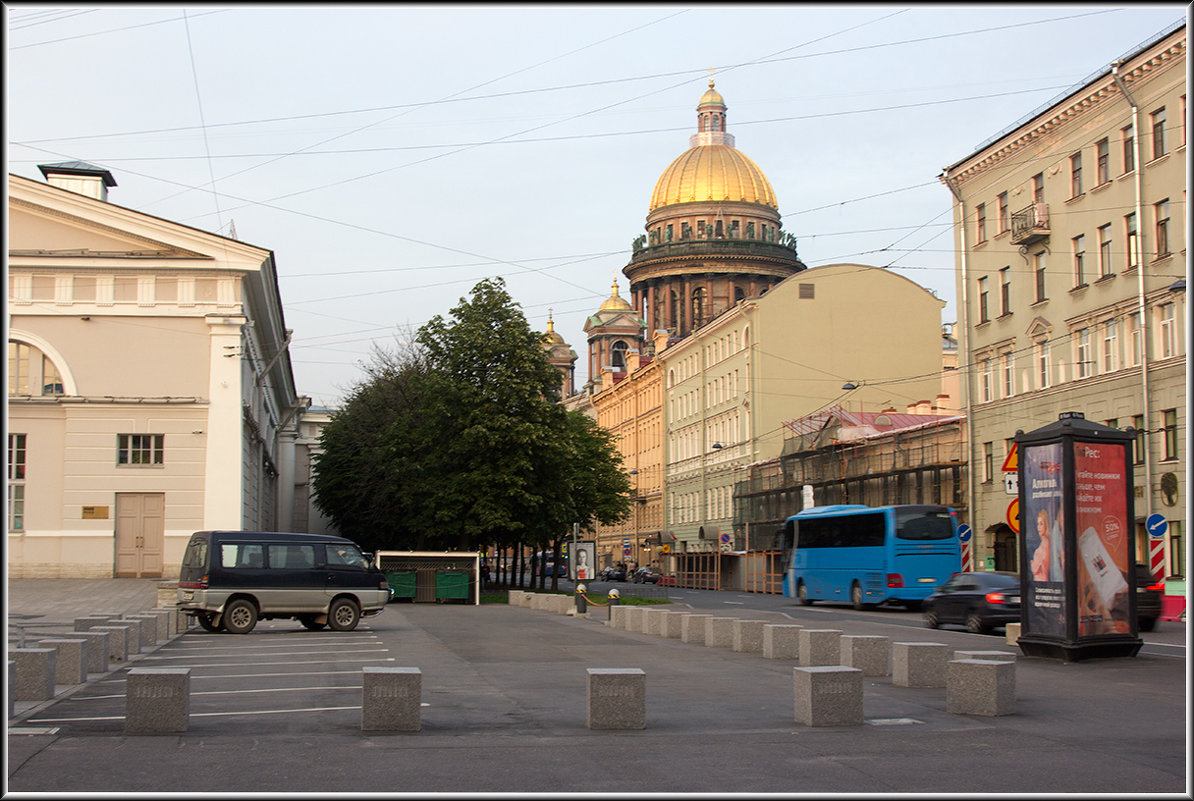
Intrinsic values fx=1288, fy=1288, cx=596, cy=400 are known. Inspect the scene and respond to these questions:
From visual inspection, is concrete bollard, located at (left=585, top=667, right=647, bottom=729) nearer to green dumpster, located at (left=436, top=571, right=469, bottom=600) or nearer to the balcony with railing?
green dumpster, located at (left=436, top=571, right=469, bottom=600)

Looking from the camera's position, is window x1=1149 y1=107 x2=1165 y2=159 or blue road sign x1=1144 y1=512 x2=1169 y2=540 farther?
window x1=1149 y1=107 x2=1165 y2=159

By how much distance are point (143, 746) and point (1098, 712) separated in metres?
9.14

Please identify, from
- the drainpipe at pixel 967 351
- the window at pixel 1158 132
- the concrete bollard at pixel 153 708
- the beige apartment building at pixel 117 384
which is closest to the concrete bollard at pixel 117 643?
the concrete bollard at pixel 153 708

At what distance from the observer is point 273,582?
26.0 m

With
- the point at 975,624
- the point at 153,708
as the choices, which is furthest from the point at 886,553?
the point at 153,708

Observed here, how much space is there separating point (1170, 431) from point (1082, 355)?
6.06 m

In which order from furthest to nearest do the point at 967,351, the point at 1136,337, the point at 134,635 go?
the point at 967,351 < the point at 1136,337 < the point at 134,635

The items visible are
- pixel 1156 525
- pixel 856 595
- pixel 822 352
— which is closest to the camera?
pixel 1156 525

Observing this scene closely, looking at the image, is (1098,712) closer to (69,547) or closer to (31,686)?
(31,686)

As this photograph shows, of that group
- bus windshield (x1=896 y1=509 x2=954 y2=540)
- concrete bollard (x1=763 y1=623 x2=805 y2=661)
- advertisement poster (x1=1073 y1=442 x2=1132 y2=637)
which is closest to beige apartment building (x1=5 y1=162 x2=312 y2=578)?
bus windshield (x1=896 y1=509 x2=954 y2=540)

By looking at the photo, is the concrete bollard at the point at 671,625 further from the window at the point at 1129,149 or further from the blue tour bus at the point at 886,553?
the window at the point at 1129,149

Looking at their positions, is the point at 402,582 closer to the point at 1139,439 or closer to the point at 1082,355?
the point at 1139,439

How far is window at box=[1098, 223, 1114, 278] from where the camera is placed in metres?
40.8

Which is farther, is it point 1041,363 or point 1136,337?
point 1041,363
